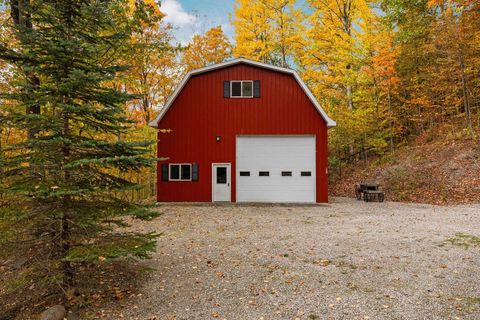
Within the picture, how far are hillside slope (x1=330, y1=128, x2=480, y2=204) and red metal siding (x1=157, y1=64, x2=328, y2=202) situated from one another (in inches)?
186

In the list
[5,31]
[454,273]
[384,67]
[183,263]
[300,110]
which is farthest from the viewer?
[384,67]

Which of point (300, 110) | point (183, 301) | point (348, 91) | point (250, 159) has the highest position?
point (348, 91)

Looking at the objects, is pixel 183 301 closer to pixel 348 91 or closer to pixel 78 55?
pixel 78 55

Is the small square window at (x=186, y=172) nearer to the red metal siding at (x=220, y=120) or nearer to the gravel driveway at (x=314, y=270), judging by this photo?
the red metal siding at (x=220, y=120)

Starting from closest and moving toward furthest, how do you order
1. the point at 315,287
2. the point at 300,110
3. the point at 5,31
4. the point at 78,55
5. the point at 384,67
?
→ the point at 78,55 → the point at 315,287 → the point at 5,31 → the point at 300,110 → the point at 384,67

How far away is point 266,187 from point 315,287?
941cm

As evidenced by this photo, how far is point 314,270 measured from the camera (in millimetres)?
5180

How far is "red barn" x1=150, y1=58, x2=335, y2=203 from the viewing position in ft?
45.4

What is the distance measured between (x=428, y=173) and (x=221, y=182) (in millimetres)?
9966

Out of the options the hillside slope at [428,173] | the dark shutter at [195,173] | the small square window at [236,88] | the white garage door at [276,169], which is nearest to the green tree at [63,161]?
the dark shutter at [195,173]

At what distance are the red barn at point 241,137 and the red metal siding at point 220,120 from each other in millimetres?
45

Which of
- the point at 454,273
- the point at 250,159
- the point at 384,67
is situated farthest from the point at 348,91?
the point at 454,273

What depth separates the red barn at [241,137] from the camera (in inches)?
545

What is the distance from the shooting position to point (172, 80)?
19.5m
